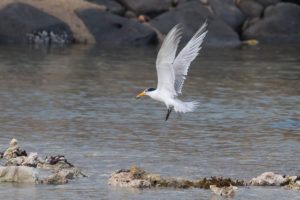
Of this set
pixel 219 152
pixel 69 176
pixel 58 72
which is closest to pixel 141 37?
pixel 58 72

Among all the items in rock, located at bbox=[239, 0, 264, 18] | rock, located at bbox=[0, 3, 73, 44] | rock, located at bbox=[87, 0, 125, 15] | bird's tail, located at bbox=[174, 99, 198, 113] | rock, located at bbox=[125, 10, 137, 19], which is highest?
rock, located at bbox=[239, 0, 264, 18]

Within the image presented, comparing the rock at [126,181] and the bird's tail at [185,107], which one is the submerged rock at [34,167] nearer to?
the rock at [126,181]

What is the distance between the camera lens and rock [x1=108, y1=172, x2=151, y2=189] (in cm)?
1023

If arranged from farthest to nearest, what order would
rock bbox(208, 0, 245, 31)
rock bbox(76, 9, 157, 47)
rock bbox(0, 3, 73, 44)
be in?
rock bbox(208, 0, 245, 31)
rock bbox(76, 9, 157, 47)
rock bbox(0, 3, 73, 44)

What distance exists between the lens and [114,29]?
3136cm

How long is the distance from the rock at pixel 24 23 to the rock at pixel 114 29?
1.10 m

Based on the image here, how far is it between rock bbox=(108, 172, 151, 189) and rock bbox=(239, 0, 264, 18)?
26.1 metres

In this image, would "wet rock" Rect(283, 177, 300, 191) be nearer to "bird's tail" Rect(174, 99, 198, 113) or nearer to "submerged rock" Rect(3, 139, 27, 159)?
"bird's tail" Rect(174, 99, 198, 113)

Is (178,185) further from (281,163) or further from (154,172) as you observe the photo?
(281,163)

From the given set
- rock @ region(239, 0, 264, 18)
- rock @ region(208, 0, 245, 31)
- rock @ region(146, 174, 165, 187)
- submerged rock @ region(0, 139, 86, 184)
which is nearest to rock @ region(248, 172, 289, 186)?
rock @ region(146, 174, 165, 187)

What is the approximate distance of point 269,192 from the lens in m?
10.1

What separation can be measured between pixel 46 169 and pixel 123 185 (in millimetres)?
1474

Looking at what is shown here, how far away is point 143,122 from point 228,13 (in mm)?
20484

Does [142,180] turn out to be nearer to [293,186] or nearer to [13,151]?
[293,186]
